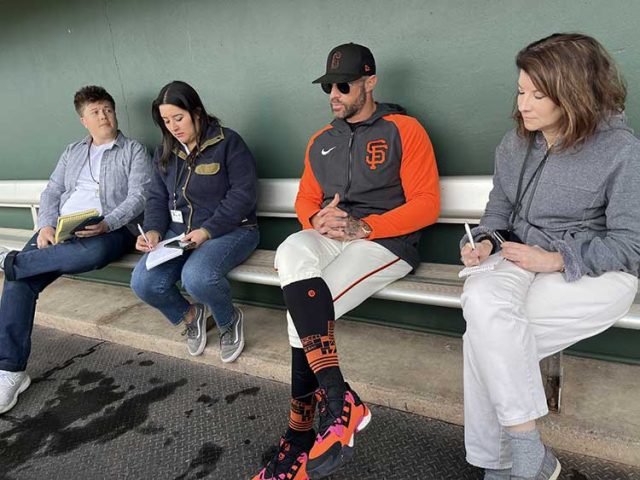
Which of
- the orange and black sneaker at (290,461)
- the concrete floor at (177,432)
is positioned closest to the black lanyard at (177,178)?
the concrete floor at (177,432)

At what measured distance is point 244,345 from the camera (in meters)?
2.45

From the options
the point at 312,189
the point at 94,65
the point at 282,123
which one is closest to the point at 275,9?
the point at 282,123

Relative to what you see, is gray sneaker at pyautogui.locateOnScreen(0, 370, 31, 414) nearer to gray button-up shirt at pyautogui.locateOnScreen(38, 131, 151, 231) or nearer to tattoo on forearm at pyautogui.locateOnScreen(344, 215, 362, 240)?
gray button-up shirt at pyautogui.locateOnScreen(38, 131, 151, 231)

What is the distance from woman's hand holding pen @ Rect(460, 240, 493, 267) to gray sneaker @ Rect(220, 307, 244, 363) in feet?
3.93

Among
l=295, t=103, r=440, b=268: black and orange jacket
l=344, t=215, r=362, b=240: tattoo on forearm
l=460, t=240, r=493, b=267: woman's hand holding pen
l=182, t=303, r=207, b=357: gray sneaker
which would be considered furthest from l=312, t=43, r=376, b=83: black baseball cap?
l=182, t=303, r=207, b=357: gray sneaker

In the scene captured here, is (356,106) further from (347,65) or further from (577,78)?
(577,78)

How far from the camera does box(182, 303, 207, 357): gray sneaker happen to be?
2.48 metres

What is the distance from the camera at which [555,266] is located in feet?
5.04

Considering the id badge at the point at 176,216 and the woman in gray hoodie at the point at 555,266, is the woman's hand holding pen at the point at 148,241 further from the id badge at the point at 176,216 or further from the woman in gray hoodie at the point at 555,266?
the woman in gray hoodie at the point at 555,266

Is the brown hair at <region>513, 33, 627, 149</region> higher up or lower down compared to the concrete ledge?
higher up

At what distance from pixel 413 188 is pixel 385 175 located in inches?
5.2

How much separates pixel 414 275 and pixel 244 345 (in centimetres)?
93

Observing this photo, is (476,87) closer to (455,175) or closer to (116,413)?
(455,175)

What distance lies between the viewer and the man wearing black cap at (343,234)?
1.62 metres
